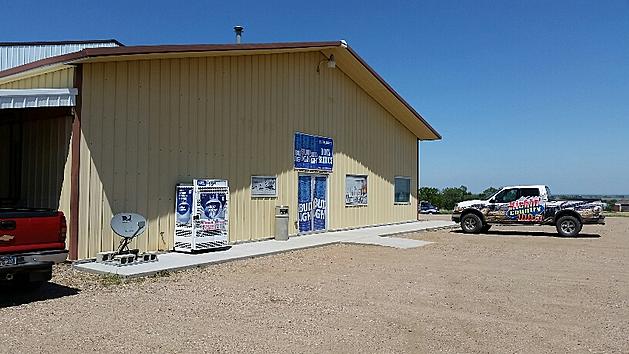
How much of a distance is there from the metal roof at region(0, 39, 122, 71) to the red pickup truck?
13274 millimetres

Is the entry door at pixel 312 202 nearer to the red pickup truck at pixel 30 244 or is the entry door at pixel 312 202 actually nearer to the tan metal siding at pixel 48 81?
the tan metal siding at pixel 48 81

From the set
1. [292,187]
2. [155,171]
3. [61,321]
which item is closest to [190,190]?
[155,171]

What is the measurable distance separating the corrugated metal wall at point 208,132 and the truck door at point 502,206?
4.47 meters

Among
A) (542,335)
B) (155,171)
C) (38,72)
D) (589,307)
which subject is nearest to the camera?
(542,335)

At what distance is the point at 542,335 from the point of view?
6.08 metres

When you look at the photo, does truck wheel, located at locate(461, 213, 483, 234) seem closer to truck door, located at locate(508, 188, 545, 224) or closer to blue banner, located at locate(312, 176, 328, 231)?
truck door, located at locate(508, 188, 545, 224)

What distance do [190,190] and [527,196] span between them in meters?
12.5

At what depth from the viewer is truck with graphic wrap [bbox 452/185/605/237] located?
19.0 metres

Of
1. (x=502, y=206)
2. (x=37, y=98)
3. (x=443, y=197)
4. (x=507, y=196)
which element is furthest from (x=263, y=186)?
(x=443, y=197)

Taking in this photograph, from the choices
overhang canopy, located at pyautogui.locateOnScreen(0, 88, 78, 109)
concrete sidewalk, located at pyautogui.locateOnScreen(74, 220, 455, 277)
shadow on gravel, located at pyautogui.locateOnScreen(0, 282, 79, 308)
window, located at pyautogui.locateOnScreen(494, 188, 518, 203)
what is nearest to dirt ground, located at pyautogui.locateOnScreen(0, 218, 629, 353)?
shadow on gravel, located at pyautogui.locateOnScreen(0, 282, 79, 308)

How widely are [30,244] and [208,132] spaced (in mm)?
6509

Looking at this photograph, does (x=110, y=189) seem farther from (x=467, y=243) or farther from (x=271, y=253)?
(x=467, y=243)

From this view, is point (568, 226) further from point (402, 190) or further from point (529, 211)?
point (402, 190)

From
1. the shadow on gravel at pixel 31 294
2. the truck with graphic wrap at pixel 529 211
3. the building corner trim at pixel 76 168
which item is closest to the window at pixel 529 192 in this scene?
the truck with graphic wrap at pixel 529 211
